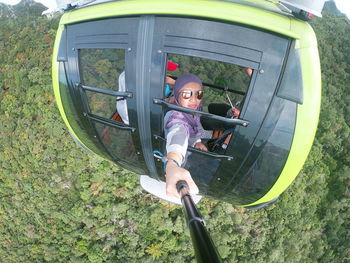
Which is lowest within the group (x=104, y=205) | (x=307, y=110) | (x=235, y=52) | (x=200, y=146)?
A: (x=104, y=205)

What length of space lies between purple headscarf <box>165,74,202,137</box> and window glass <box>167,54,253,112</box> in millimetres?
59

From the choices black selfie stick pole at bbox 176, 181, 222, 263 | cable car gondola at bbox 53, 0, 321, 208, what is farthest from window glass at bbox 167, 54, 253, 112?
black selfie stick pole at bbox 176, 181, 222, 263

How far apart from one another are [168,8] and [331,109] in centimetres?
2164

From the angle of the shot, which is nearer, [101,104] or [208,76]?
[101,104]

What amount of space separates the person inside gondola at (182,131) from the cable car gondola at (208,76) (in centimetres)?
9

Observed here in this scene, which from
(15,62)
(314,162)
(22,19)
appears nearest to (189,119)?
(314,162)

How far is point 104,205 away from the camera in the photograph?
14219 mm

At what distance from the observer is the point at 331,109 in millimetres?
20203

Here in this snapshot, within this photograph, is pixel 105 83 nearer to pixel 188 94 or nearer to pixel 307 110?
pixel 188 94

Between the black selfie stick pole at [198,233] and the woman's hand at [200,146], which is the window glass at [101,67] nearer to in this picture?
the woman's hand at [200,146]

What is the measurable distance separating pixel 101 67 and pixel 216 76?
0.87m

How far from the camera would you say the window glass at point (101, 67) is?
6.14ft

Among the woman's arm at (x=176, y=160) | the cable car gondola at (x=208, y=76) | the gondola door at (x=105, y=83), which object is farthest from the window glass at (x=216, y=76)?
the woman's arm at (x=176, y=160)

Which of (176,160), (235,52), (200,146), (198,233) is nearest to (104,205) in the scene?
(200,146)
